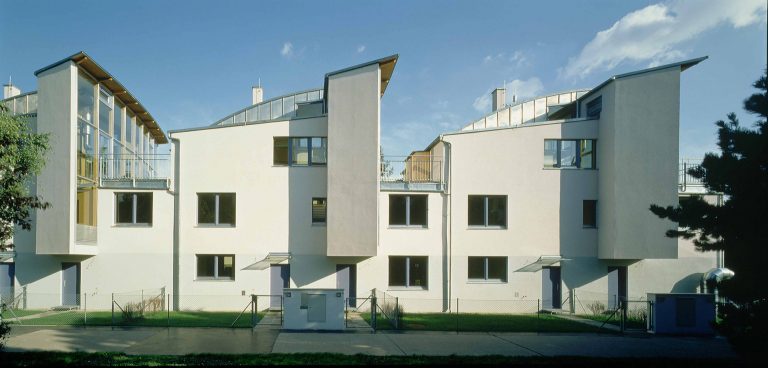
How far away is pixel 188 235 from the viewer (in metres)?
20.8

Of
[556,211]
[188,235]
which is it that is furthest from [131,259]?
[556,211]

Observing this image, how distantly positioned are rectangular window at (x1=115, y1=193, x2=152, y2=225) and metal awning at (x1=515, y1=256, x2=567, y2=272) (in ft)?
51.7

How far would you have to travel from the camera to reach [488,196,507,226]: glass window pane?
71.3 ft

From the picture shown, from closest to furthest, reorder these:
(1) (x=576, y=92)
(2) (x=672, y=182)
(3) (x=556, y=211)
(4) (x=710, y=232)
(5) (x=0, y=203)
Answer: (5) (x=0, y=203), (4) (x=710, y=232), (2) (x=672, y=182), (3) (x=556, y=211), (1) (x=576, y=92)

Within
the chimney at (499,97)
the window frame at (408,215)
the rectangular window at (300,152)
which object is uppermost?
the chimney at (499,97)

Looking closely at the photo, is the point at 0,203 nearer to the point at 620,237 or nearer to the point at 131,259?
→ the point at 131,259

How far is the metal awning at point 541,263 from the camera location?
2122 cm

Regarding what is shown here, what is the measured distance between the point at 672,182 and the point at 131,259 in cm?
2216

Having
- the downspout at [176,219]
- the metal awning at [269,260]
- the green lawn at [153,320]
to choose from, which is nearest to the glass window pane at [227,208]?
the downspout at [176,219]

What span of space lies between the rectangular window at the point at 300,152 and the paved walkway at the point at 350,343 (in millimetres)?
7974

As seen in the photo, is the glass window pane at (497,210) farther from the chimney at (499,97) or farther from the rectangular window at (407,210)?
the chimney at (499,97)

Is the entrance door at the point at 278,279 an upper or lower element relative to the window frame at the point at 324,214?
lower

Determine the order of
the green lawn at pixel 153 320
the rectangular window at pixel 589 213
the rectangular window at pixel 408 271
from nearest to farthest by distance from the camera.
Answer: the green lawn at pixel 153 320 → the rectangular window at pixel 408 271 → the rectangular window at pixel 589 213

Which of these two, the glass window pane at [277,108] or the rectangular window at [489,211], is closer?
the rectangular window at [489,211]
